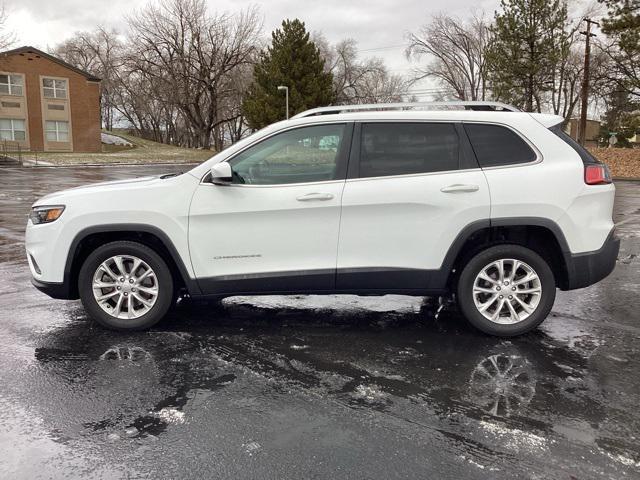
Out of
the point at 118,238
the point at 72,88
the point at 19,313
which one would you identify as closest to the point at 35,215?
the point at 118,238

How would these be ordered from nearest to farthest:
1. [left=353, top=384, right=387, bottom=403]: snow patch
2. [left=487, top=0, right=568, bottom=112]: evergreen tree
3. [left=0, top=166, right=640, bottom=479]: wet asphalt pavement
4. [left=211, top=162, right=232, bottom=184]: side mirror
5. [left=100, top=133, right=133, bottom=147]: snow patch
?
[left=0, top=166, right=640, bottom=479]: wet asphalt pavement
[left=353, top=384, right=387, bottom=403]: snow patch
[left=211, top=162, right=232, bottom=184]: side mirror
[left=487, top=0, right=568, bottom=112]: evergreen tree
[left=100, top=133, right=133, bottom=147]: snow patch

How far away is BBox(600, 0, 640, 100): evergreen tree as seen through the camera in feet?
93.9

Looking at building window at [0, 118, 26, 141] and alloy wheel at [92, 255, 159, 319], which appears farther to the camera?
building window at [0, 118, 26, 141]

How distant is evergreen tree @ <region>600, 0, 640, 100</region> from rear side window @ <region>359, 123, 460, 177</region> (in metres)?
29.1

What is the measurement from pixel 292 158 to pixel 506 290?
2.07 metres

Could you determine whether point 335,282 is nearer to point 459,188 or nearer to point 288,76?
point 459,188

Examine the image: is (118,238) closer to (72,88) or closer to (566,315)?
(566,315)

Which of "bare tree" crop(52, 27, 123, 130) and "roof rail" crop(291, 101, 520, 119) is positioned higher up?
"bare tree" crop(52, 27, 123, 130)

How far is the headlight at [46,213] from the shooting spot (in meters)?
4.71

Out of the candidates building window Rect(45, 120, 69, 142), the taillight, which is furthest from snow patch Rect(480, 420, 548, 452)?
building window Rect(45, 120, 69, 142)

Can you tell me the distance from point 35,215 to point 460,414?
378cm

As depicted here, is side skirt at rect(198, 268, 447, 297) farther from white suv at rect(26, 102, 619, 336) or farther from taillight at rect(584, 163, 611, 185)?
taillight at rect(584, 163, 611, 185)

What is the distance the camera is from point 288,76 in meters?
46.6

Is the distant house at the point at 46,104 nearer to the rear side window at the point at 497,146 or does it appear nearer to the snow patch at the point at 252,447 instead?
the rear side window at the point at 497,146
